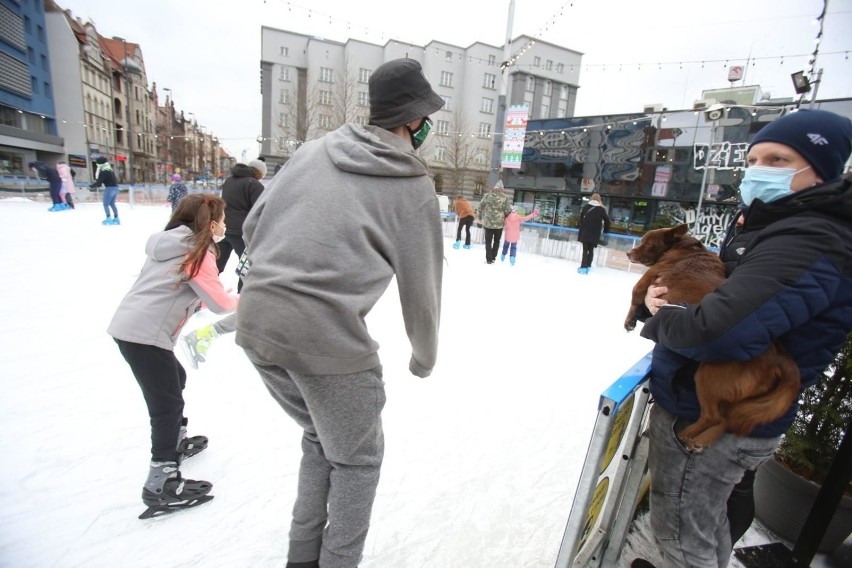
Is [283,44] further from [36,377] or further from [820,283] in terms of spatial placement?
[820,283]

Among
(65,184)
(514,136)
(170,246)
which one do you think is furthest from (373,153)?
(65,184)

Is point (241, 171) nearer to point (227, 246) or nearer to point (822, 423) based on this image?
point (227, 246)

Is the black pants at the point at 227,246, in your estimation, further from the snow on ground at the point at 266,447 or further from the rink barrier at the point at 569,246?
the rink barrier at the point at 569,246

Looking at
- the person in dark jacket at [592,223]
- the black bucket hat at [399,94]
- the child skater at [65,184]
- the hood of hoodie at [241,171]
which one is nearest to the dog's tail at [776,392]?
the black bucket hat at [399,94]

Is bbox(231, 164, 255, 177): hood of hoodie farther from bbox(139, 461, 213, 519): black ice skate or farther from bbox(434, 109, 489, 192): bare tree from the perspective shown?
bbox(434, 109, 489, 192): bare tree

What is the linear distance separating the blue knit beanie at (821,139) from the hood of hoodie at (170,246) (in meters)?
2.25

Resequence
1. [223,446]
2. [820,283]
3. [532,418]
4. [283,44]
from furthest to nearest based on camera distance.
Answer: [283,44]
[532,418]
[223,446]
[820,283]

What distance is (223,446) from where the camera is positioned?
2449mm

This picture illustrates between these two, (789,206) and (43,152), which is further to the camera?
(43,152)

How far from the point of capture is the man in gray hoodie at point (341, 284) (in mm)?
1029

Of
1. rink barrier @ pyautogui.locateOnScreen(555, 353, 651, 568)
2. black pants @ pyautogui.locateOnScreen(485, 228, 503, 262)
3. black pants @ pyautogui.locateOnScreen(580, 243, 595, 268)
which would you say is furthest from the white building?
rink barrier @ pyautogui.locateOnScreen(555, 353, 651, 568)

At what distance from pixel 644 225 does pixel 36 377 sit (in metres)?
17.9

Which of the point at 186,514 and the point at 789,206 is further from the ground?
the point at 789,206

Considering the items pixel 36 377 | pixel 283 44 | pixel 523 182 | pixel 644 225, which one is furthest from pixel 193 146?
pixel 36 377
